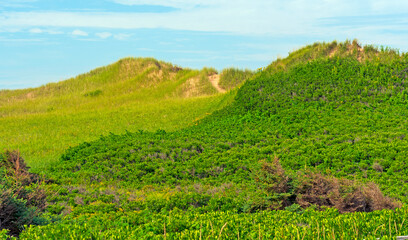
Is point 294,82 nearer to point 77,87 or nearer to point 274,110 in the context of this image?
point 274,110

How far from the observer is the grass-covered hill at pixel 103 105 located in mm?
20547

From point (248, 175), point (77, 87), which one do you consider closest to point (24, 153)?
point (248, 175)

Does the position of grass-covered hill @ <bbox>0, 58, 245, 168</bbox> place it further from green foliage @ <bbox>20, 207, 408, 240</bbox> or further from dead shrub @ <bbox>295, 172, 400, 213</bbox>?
dead shrub @ <bbox>295, 172, 400, 213</bbox>

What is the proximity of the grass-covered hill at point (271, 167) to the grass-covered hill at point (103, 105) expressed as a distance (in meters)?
3.76

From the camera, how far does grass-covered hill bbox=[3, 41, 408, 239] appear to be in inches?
210

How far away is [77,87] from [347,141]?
30.8m

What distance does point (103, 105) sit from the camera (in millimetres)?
31047

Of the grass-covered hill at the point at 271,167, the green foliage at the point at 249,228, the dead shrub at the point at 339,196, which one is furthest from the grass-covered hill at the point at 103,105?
the dead shrub at the point at 339,196

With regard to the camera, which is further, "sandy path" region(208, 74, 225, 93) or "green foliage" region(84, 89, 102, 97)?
"green foliage" region(84, 89, 102, 97)

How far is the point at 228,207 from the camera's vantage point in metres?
7.36

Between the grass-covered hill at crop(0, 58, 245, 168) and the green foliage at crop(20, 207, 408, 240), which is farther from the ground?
the grass-covered hill at crop(0, 58, 245, 168)

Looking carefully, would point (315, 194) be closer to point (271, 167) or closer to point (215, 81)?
point (271, 167)

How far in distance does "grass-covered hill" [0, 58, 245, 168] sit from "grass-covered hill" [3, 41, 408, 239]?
376cm

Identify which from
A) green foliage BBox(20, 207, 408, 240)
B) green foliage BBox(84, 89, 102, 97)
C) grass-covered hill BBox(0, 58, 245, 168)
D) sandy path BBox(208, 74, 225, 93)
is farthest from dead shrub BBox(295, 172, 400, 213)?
green foliage BBox(84, 89, 102, 97)
